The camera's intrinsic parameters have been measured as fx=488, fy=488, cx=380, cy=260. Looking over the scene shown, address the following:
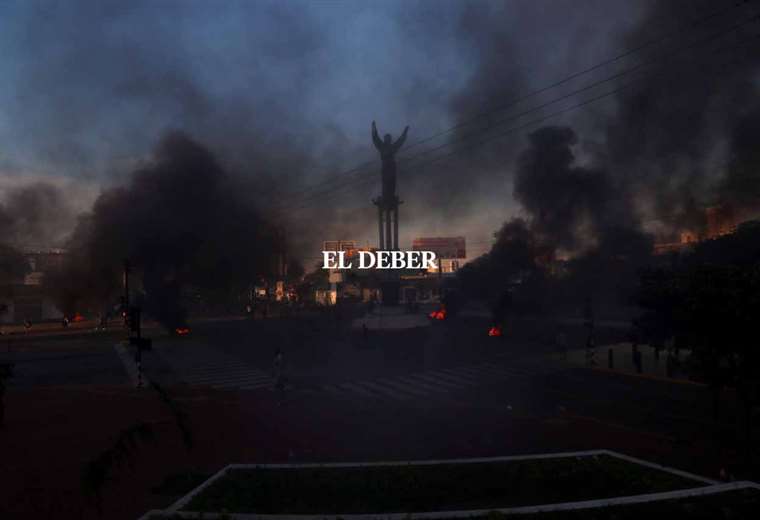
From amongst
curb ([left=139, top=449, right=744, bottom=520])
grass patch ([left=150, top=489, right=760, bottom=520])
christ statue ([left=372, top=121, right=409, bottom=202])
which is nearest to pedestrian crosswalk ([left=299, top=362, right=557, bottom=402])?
curb ([left=139, top=449, right=744, bottom=520])

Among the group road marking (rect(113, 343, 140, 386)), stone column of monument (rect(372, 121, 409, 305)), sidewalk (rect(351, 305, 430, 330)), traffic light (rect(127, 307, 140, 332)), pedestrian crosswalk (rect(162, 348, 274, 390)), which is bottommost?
pedestrian crosswalk (rect(162, 348, 274, 390))

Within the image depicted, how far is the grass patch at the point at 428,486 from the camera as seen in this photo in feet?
22.6

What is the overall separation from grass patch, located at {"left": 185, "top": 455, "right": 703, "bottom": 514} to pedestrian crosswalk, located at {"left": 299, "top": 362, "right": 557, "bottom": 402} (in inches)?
250

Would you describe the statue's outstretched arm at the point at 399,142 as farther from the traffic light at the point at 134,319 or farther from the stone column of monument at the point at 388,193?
the traffic light at the point at 134,319

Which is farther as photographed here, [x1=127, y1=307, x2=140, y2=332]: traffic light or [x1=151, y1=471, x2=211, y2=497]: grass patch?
[x1=127, y1=307, x2=140, y2=332]: traffic light

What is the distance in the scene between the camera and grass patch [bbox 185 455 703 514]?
6879mm

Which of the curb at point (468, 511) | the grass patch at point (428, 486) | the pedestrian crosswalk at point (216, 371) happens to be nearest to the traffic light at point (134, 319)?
the pedestrian crosswalk at point (216, 371)

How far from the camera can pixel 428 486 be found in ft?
24.7

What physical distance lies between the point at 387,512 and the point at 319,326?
30.9m

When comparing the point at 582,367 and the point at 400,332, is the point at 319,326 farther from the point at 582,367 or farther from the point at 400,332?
the point at 582,367

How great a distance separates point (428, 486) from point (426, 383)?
30.1ft

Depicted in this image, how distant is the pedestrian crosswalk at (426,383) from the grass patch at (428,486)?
20.8 ft

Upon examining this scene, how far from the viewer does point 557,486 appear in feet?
24.6

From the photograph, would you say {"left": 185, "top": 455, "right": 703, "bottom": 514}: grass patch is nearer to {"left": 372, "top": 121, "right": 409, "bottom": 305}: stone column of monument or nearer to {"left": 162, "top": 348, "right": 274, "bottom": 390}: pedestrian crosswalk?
{"left": 162, "top": 348, "right": 274, "bottom": 390}: pedestrian crosswalk
